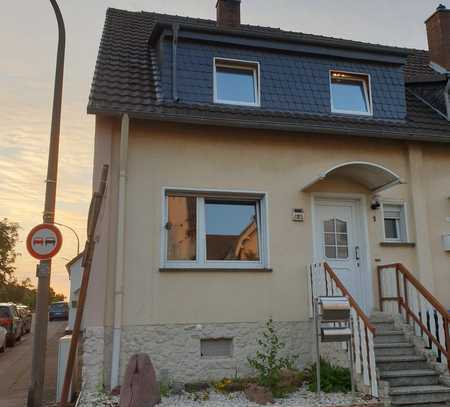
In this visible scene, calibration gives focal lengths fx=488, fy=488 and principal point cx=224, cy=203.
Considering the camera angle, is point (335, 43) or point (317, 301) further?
point (335, 43)

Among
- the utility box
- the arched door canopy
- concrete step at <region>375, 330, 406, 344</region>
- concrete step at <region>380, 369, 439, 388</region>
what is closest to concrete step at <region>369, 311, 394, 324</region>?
concrete step at <region>375, 330, 406, 344</region>

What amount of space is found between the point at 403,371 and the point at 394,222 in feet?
10.4

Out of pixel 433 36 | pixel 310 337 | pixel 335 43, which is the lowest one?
pixel 310 337

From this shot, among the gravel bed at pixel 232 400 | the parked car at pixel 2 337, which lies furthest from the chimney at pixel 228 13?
the parked car at pixel 2 337

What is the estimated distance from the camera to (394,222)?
380 inches

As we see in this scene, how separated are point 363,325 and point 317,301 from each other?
0.73 m

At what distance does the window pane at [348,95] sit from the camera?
10258mm

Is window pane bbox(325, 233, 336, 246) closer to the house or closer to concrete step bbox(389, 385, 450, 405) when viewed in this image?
the house

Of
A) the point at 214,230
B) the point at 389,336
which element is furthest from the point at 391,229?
the point at 214,230

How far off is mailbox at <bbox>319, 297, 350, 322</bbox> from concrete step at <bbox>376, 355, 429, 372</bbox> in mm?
1251

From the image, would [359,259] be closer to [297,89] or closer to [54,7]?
[297,89]

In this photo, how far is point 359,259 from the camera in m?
9.24

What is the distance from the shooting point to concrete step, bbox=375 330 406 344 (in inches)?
322

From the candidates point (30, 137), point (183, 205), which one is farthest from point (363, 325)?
point (30, 137)
